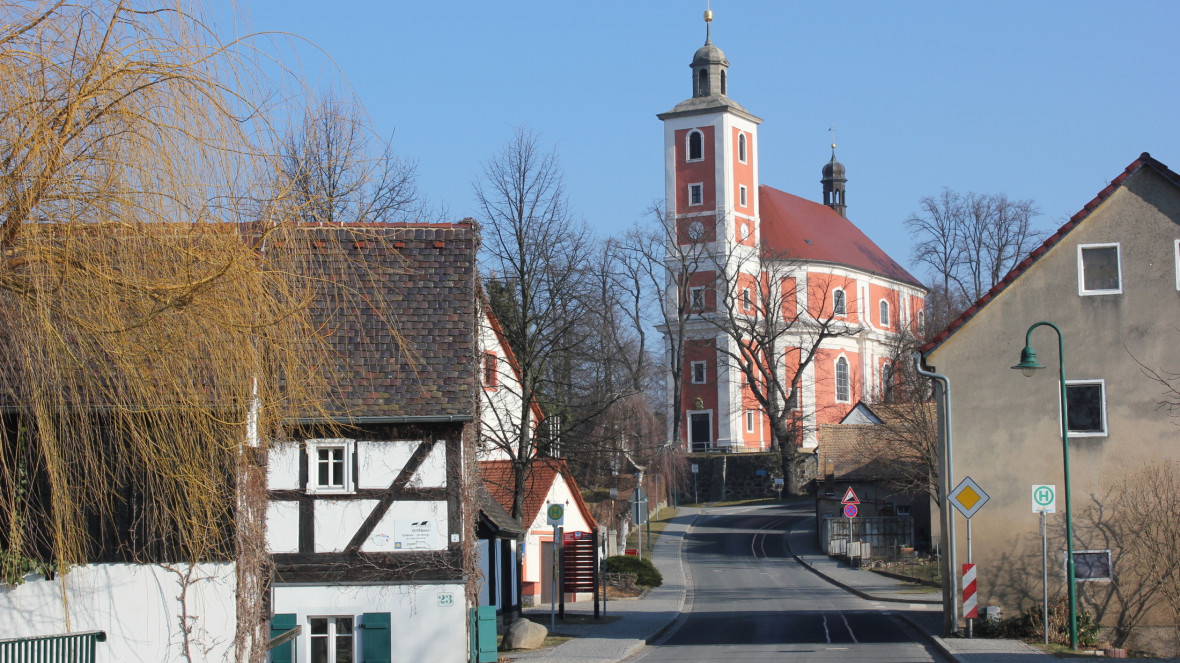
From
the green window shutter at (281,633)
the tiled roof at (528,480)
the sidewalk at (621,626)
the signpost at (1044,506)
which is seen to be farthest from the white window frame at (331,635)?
the tiled roof at (528,480)

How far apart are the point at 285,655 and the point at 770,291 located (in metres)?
55.8

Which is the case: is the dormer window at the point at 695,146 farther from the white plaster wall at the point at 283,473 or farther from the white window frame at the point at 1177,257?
the white plaster wall at the point at 283,473

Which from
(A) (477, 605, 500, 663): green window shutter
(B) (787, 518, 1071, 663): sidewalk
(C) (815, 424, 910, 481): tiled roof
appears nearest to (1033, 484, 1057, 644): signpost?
(B) (787, 518, 1071, 663): sidewalk

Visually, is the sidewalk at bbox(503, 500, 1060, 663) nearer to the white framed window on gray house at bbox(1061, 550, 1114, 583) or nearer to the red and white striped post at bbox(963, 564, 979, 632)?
the red and white striped post at bbox(963, 564, 979, 632)

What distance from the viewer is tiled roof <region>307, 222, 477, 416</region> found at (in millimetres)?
16562

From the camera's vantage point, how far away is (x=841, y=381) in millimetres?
81562

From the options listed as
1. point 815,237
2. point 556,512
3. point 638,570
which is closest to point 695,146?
point 815,237

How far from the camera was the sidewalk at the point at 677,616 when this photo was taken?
18.4 meters

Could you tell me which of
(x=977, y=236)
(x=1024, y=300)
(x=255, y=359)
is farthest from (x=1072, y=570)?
(x=977, y=236)

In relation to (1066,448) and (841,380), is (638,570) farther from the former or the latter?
(841,380)

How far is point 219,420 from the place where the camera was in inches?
355

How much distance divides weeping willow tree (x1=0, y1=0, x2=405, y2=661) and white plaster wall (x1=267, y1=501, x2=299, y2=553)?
23.9 feet

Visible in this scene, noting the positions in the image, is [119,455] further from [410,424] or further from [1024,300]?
[1024,300]

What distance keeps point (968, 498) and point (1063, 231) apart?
15.3 ft
